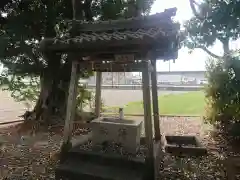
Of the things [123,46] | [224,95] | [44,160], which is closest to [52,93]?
[44,160]

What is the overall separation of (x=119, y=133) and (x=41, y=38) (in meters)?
5.87

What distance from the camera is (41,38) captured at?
8852 millimetres

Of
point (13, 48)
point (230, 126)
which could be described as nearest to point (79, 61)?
point (13, 48)

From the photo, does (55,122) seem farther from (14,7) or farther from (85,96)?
(14,7)

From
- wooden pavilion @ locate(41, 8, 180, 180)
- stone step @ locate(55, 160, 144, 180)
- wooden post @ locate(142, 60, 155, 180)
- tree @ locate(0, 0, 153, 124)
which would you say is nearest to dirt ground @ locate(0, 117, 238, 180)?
stone step @ locate(55, 160, 144, 180)

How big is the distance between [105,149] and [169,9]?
3067 mm

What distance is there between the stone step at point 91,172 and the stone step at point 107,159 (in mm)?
67

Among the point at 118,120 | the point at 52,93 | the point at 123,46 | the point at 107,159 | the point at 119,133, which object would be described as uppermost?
the point at 123,46

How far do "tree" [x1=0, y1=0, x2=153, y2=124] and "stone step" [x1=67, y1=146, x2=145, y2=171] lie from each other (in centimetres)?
380

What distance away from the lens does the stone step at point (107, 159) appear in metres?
4.14

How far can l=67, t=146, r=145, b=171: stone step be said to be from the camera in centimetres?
414

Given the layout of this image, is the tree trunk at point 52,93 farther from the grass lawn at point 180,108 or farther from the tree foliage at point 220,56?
the tree foliage at point 220,56

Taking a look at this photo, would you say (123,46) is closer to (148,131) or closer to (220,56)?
(148,131)

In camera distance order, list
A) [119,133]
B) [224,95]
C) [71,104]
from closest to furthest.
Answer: [71,104], [119,133], [224,95]
